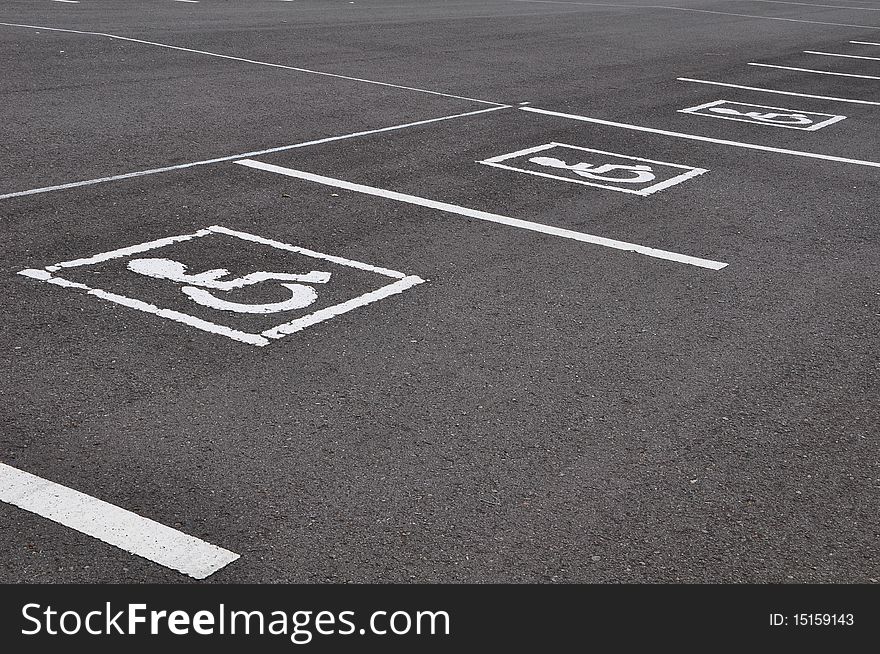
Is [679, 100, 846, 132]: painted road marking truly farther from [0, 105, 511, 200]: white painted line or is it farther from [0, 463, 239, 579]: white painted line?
[0, 463, 239, 579]: white painted line

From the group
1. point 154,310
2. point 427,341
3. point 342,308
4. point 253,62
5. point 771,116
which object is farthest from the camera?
point 253,62

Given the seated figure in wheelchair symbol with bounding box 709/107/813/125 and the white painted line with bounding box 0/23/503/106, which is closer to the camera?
the seated figure in wheelchair symbol with bounding box 709/107/813/125

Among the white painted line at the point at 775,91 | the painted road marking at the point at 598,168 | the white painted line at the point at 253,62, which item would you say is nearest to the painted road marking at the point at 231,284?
the painted road marking at the point at 598,168

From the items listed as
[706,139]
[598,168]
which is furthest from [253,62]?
[598,168]

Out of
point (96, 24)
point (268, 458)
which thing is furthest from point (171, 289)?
point (96, 24)

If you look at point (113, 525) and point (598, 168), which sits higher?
point (598, 168)

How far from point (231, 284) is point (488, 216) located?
2.49 m

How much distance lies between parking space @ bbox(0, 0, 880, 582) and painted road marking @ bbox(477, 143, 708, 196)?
5 centimetres

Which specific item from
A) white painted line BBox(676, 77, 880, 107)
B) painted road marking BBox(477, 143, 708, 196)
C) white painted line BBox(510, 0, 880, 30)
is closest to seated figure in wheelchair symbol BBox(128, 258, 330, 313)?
painted road marking BBox(477, 143, 708, 196)

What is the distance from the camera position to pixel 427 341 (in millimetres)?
5766

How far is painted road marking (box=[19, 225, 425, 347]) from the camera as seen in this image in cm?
580

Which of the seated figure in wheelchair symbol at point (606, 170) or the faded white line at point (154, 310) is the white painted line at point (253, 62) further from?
the faded white line at point (154, 310)

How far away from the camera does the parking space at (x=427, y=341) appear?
4.04 meters

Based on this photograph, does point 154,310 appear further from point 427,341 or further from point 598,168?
point 598,168
